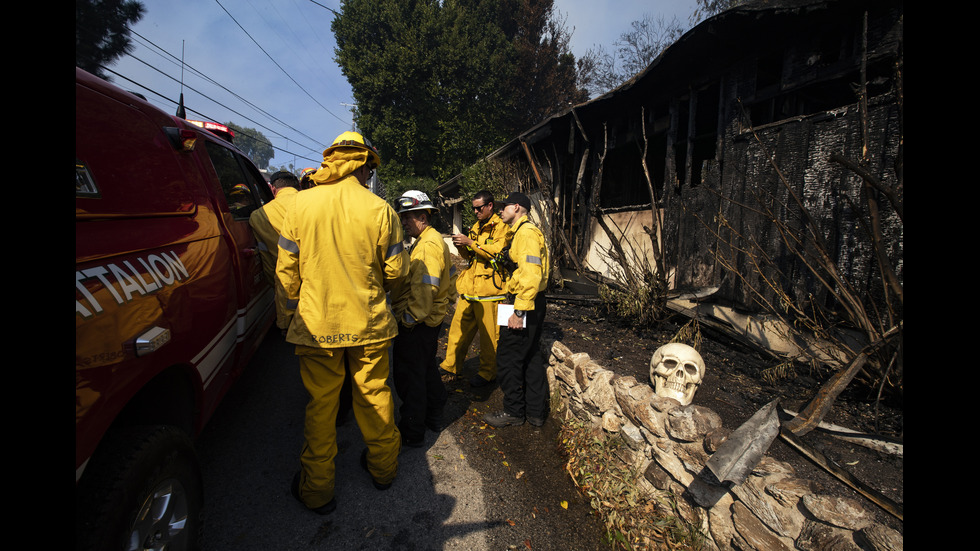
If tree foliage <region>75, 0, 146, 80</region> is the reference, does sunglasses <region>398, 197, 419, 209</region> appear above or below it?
below

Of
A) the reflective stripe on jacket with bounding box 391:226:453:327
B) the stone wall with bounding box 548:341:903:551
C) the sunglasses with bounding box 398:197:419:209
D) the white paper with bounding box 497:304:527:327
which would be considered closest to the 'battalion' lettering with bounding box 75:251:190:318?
the reflective stripe on jacket with bounding box 391:226:453:327

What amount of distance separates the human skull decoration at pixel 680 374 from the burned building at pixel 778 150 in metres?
1.15

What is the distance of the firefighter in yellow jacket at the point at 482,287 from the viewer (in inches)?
155

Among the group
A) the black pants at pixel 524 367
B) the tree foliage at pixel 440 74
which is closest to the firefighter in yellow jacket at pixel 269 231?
the black pants at pixel 524 367

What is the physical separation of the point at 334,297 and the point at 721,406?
2.71 metres

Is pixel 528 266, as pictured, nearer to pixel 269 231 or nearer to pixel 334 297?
pixel 334 297

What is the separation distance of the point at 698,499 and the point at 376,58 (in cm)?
2189

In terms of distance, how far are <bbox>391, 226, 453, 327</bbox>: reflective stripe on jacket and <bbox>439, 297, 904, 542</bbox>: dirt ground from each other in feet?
3.73

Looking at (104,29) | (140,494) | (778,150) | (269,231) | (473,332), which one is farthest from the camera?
(104,29)

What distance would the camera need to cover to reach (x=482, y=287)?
3932mm

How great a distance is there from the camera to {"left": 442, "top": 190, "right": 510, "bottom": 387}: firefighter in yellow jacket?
12.9 ft

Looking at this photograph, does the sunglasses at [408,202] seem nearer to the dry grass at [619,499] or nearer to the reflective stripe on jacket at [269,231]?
the reflective stripe on jacket at [269,231]

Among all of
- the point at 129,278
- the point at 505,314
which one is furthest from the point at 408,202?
the point at 129,278

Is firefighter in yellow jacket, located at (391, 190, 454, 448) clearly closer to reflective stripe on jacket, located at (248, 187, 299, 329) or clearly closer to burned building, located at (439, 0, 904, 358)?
reflective stripe on jacket, located at (248, 187, 299, 329)
